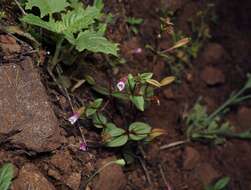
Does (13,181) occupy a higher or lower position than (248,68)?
higher

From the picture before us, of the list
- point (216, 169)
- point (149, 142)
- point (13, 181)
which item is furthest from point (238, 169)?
point (13, 181)

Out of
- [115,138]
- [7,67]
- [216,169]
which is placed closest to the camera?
[7,67]

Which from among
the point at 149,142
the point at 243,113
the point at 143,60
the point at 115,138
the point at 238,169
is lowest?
the point at 238,169

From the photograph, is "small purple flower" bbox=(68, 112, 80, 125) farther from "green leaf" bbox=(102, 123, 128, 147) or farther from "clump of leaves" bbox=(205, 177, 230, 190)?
"clump of leaves" bbox=(205, 177, 230, 190)

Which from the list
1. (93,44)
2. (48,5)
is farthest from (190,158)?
(48,5)

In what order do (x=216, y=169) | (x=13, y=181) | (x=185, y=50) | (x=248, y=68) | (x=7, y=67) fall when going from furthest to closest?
(x=248, y=68)
(x=185, y=50)
(x=216, y=169)
(x=7, y=67)
(x=13, y=181)

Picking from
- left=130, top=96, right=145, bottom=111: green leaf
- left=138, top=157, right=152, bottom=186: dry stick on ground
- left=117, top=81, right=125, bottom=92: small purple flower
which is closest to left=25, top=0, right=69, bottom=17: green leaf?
left=117, top=81, right=125, bottom=92: small purple flower

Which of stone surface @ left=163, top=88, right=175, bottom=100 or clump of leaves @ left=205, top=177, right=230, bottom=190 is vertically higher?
stone surface @ left=163, top=88, right=175, bottom=100

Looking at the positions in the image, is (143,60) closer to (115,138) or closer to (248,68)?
(115,138)
